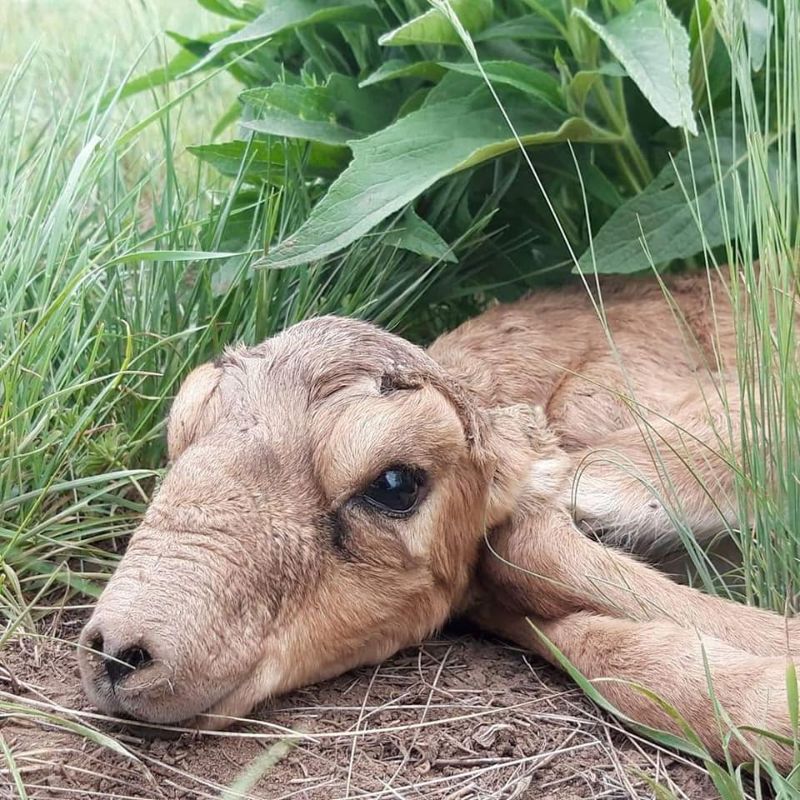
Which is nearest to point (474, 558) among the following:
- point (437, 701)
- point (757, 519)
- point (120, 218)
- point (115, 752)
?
point (437, 701)

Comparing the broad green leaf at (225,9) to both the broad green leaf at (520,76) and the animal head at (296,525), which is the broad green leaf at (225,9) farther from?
the animal head at (296,525)

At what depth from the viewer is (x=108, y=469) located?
3.17 m

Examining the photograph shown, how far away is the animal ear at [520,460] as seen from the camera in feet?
9.55

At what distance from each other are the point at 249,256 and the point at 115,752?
5.53 feet

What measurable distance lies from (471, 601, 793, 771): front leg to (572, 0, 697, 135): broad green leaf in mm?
1249

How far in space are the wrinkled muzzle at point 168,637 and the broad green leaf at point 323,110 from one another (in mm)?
1609

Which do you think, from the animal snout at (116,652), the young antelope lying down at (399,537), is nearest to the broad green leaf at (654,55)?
the young antelope lying down at (399,537)

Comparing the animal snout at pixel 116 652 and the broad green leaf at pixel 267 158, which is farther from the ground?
the broad green leaf at pixel 267 158

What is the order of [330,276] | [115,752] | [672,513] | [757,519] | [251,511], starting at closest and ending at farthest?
[115,752], [251,511], [757,519], [672,513], [330,276]

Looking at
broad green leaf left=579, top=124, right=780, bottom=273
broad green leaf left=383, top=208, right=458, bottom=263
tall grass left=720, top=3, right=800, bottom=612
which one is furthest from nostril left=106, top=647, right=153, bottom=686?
broad green leaf left=579, top=124, right=780, bottom=273

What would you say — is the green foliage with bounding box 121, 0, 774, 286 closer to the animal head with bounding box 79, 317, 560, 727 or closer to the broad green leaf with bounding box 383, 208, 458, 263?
the broad green leaf with bounding box 383, 208, 458, 263

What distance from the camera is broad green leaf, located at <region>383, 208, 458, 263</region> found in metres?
3.55

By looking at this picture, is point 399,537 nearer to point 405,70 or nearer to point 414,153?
point 414,153

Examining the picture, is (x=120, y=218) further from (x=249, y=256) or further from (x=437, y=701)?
(x=437, y=701)
